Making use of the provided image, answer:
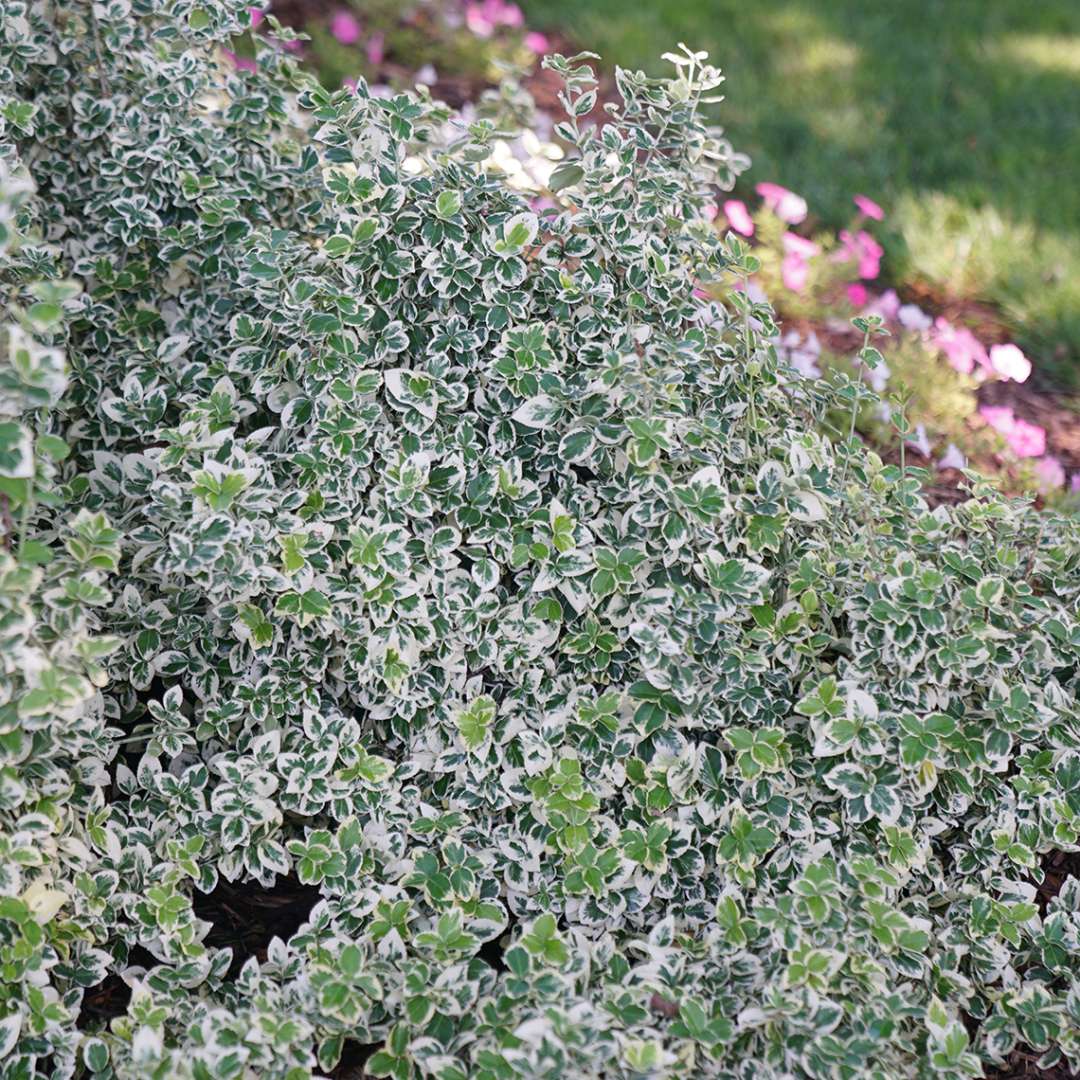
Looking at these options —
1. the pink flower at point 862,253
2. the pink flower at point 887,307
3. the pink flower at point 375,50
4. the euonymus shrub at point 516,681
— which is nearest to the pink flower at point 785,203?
the pink flower at point 862,253

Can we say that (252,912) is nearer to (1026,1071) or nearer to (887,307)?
(1026,1071)

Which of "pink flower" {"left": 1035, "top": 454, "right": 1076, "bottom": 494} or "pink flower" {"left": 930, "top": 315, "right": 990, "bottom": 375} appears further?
"pink flower" {"left": 930, "top": 315, "right": 990, "bottom": 375}

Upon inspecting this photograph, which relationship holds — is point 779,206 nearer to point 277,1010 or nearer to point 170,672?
point 170,672

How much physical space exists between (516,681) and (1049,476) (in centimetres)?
161

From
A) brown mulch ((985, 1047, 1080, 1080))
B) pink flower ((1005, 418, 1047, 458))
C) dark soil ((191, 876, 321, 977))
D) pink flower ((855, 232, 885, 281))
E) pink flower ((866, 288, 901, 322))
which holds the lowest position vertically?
dark soil ((191, 876, 321, 977))

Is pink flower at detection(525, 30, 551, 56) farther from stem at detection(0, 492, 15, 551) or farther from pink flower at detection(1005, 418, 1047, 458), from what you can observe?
stem at detection(0, 492, 15, 551)

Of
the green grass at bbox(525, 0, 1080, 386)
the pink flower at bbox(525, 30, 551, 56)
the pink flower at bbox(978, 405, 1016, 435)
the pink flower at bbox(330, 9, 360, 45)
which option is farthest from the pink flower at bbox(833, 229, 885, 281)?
the pink flower at bbox(330, 9, 360, 45)

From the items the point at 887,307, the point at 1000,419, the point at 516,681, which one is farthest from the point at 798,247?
the point at 516,681

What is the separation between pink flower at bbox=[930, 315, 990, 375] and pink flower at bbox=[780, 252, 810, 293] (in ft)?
1.28

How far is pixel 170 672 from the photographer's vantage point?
203 cm

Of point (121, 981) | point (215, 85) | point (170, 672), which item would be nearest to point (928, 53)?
point (215, 85)

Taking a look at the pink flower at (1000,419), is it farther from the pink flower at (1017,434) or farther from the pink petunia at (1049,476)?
the pink petunia at (1049,476)

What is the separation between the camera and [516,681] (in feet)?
6.57

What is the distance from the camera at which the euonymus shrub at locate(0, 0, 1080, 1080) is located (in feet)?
5.65
